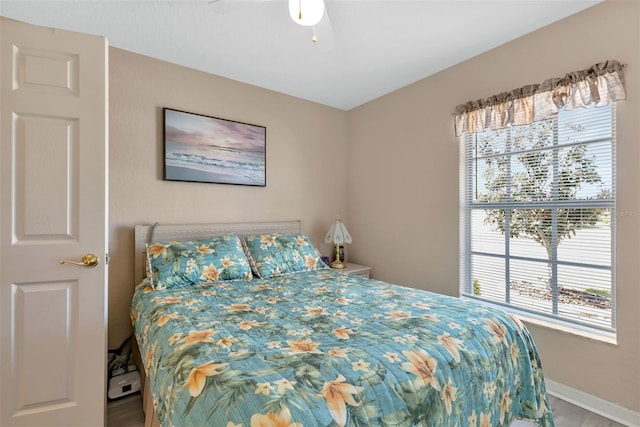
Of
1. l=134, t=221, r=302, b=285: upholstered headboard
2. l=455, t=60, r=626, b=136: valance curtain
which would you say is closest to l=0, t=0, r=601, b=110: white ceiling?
l=455, t=60, r=626, b=136: valance curtain

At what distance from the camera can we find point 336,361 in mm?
1079

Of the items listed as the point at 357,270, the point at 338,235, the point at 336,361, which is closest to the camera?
the point at 336,361

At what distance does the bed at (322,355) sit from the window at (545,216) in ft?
2.69

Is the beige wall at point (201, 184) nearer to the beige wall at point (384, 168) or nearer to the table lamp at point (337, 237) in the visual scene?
the beige wall at point (384, 168)

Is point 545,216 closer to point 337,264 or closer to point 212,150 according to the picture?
point 337,264

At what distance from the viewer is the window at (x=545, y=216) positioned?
75.8 inches

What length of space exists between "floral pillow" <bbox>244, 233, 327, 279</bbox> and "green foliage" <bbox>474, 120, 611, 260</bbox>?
5.14ft

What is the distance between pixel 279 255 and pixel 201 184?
98cm

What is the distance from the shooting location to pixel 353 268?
132 inches

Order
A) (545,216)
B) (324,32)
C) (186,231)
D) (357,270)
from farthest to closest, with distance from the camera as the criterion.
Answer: (357,270), (186,231), (545,216), (324,32)

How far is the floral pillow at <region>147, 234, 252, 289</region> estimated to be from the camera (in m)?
2.16

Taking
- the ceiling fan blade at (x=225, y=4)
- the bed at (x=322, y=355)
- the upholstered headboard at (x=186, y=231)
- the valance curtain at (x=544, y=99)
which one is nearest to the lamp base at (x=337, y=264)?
the upholstered headboard at (x=186, y=231)

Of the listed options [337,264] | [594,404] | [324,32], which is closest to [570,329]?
[594,404]

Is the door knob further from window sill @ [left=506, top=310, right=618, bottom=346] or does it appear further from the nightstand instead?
window sill @ [left=506, top=310, right=618, bottom=346]
